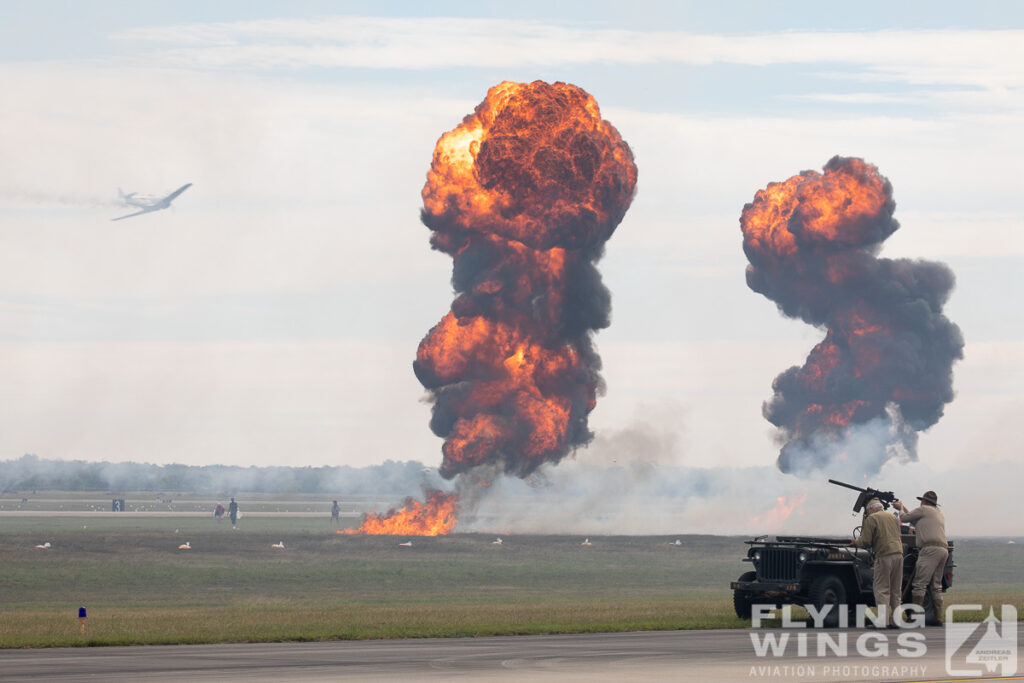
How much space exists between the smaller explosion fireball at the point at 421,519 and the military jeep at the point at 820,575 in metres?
82.0

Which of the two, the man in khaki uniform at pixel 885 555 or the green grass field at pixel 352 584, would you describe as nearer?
the man in khaki uniform at pixel 885 555

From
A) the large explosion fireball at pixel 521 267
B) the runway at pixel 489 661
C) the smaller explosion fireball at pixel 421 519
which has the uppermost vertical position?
the large explosion fireball at pixel 521 267

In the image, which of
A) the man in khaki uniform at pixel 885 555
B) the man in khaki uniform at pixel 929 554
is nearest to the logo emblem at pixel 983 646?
the man in khaki uniform at pixel 929 554

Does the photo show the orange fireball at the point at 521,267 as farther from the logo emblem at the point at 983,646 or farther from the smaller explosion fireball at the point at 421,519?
the logo emblem at the point at 983,646

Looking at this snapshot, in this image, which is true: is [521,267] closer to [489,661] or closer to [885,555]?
[885,555]

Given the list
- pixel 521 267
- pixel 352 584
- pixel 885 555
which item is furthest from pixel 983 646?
pixel 521 267

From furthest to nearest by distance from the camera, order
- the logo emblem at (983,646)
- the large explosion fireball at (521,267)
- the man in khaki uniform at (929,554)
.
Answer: the large explosion fireball at (521,267) < the man in khaki uniform at (929,554) < the logo emblem at (983,646)

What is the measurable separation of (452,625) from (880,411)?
99.0 metres

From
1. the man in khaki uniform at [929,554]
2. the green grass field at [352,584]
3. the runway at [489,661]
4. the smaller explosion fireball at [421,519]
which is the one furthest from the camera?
the smaller explosion fireball at [421,519]

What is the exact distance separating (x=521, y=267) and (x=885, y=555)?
3228 inches

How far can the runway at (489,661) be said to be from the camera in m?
22.6

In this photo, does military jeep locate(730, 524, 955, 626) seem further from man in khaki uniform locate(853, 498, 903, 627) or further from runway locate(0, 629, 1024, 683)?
runway locate(0, 629, 1024, 683)

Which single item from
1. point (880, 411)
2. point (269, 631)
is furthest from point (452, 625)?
point (880, 411)

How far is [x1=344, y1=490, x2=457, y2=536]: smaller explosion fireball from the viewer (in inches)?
4569
